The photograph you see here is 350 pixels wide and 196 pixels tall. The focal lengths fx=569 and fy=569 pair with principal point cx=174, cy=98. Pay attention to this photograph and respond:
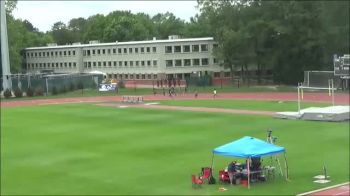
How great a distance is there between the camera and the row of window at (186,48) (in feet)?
270

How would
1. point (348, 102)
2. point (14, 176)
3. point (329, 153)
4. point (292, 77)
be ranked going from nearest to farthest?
point (14, 176), point (329, 153), point (348, 102), point (292, 77)

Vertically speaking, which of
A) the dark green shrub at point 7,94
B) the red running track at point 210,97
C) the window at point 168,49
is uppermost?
the window at point 168,49

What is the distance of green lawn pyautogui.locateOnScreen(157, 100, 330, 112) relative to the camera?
144 feet

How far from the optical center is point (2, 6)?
2579 inches

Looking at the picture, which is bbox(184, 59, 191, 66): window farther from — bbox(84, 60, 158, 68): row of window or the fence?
the fence

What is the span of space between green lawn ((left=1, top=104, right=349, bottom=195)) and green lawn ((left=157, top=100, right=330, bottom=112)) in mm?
5547

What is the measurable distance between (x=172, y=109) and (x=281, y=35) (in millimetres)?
27993

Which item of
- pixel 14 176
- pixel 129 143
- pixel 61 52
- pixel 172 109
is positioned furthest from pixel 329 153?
pixel 61 52

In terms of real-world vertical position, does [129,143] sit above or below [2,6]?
below

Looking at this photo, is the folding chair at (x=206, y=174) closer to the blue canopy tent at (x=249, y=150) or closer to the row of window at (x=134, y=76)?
the blue canopy tent at (x=249, y=150)

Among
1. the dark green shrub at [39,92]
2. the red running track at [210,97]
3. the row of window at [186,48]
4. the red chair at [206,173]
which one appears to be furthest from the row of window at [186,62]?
the red chair at [206,173]

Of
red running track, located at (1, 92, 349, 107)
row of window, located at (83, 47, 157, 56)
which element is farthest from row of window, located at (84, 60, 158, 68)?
red running track, located at (1, 92, 349, 107)

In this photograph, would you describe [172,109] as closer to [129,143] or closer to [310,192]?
[129,143]

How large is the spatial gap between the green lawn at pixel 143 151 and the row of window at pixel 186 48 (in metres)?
41.1
